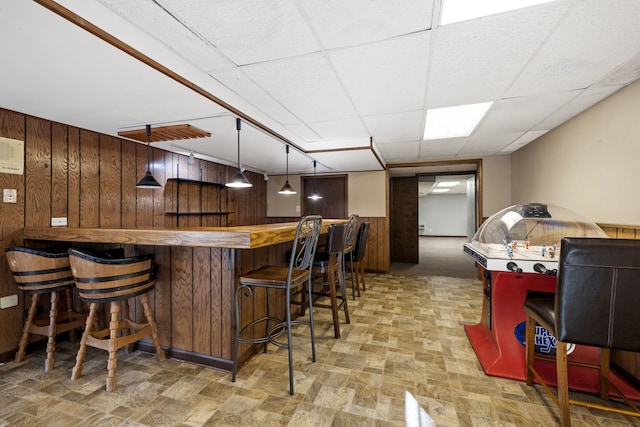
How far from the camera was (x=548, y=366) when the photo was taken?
201 centimetres

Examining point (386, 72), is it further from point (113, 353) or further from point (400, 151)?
point (113, 353)

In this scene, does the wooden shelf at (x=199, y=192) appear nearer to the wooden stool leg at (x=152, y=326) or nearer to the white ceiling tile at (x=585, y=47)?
the wooden stool leg at (x=152, y=326)

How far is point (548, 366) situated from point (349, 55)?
2674mm

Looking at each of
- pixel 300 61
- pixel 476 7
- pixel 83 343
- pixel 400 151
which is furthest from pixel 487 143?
pixel 83 343

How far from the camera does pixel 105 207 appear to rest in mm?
3271

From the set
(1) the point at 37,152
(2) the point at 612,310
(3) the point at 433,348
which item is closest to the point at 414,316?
(3) the point at 433,348

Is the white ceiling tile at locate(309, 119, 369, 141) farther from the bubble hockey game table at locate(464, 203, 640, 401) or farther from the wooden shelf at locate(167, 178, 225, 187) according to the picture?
the wooden shelf at locate(167, 178, 225, 187)

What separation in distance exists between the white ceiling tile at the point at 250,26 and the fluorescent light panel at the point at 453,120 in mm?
1768

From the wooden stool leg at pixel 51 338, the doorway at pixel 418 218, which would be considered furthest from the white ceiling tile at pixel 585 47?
the wooden stool leg at pixel 51 338

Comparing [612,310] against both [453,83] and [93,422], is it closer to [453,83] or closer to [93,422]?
[453,83]

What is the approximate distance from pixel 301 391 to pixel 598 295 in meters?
1.81

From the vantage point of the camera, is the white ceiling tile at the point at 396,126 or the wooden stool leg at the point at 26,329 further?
the white ceiling tile at the point at 396,126

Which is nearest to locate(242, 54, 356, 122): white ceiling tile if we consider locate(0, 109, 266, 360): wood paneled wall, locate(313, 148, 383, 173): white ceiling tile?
locate(313, 148, 383, 173): white ceiling tile

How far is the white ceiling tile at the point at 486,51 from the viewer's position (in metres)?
1.50
